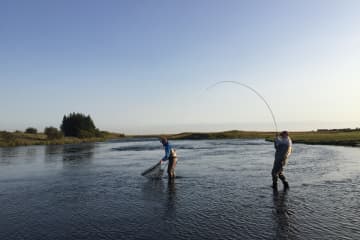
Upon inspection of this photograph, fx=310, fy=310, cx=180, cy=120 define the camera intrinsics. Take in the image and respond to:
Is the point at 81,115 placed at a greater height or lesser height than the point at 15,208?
greater

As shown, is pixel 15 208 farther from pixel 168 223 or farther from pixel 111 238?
pixel 168 223

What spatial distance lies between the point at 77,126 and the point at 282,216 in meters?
121

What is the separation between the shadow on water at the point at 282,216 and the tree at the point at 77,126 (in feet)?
368

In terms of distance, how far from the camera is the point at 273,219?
34.4 feet

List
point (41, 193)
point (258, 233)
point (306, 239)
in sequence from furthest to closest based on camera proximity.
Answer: point (41, 193) < point (258, 233) < point (306, 239)

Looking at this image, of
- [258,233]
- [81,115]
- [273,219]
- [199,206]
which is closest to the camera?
[258,233]

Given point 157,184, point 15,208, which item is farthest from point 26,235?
point 157,184

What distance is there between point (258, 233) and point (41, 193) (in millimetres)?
11538

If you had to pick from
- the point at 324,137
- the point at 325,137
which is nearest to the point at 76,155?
the point at 325,137

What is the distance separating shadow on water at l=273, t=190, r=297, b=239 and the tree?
368 ft

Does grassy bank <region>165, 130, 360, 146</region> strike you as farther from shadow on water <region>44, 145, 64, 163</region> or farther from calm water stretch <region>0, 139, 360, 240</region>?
shadow on water <region>44, 145, 64, 163</region>

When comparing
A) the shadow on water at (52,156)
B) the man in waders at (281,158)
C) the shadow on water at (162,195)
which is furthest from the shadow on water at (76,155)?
the man in waders at (281,158)

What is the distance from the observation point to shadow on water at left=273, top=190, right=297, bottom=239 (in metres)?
9.04

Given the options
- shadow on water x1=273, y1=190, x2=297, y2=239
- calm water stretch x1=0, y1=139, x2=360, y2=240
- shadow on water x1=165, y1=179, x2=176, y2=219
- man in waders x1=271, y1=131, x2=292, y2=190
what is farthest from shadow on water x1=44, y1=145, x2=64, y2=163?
shadow on water x1=273, y1=190, x2=297, y2=239
